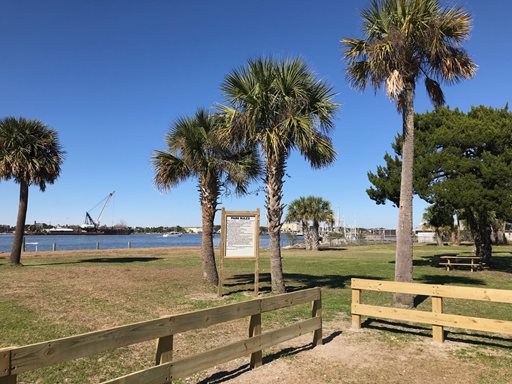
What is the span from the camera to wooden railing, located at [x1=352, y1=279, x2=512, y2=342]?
695 cm

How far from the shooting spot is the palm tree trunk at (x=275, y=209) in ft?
42.9

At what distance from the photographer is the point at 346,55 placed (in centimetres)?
1251

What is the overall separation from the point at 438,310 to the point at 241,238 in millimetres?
6453

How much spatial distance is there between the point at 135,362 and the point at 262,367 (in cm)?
183

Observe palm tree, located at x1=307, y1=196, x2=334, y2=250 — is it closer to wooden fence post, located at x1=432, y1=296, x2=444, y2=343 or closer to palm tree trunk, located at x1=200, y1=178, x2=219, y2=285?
palm tree trunk, located at x1=200, y1=178, x2=219, y2=285

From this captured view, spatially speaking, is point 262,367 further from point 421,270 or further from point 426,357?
point 421,270

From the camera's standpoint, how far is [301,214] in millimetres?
45688

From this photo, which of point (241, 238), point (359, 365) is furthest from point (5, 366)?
point (241, 238)

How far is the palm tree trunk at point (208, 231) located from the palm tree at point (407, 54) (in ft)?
20.4

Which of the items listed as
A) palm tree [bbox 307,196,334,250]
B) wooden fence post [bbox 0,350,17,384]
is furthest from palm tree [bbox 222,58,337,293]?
palm tree [bbox 307,196,334,250]

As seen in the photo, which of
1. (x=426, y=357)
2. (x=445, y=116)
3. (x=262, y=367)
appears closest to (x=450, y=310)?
(x=426, y=357)

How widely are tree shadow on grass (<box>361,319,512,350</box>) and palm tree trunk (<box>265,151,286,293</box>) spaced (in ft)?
13.4

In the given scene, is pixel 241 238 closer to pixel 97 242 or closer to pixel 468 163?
pixel 468 163

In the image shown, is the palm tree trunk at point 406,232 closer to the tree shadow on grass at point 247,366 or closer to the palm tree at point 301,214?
the tree shadow on grass at point 247,366
